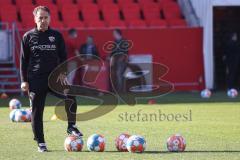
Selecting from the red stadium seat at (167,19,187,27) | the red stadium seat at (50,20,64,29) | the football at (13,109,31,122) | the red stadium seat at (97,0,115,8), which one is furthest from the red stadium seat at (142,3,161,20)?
the football at (13,109,31,122)

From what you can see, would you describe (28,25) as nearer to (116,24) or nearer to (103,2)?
(116,24)

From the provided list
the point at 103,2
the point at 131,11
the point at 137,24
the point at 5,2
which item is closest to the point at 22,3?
the point at 5,2

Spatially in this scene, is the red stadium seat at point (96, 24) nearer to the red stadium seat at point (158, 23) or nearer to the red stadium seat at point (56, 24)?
the red stadium seat at point (56, 24)

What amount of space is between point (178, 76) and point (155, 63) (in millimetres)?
1132

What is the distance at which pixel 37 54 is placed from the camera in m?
11.2

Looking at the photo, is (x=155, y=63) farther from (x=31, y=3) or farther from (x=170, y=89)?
(x=31, y=3)

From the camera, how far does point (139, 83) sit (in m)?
26.5

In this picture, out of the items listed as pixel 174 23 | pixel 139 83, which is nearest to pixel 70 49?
pixel 139 83

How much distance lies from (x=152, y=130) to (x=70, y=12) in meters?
14.7

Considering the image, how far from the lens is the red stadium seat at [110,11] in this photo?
28.6 m

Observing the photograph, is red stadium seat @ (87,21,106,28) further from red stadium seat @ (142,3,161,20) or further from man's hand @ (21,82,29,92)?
man's hand @ (21,82,29,92)

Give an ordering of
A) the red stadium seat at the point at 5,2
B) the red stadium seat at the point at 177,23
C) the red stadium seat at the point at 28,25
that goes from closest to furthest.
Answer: the red stadium seat at the point at 28,25 → the red stadium seat at the point at 5,2 → the red stadium seat at the point at 177,23

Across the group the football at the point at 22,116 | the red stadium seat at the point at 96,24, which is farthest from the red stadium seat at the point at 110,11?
the football at the point at 22,116

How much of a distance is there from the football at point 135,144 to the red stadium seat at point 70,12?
697 inches
